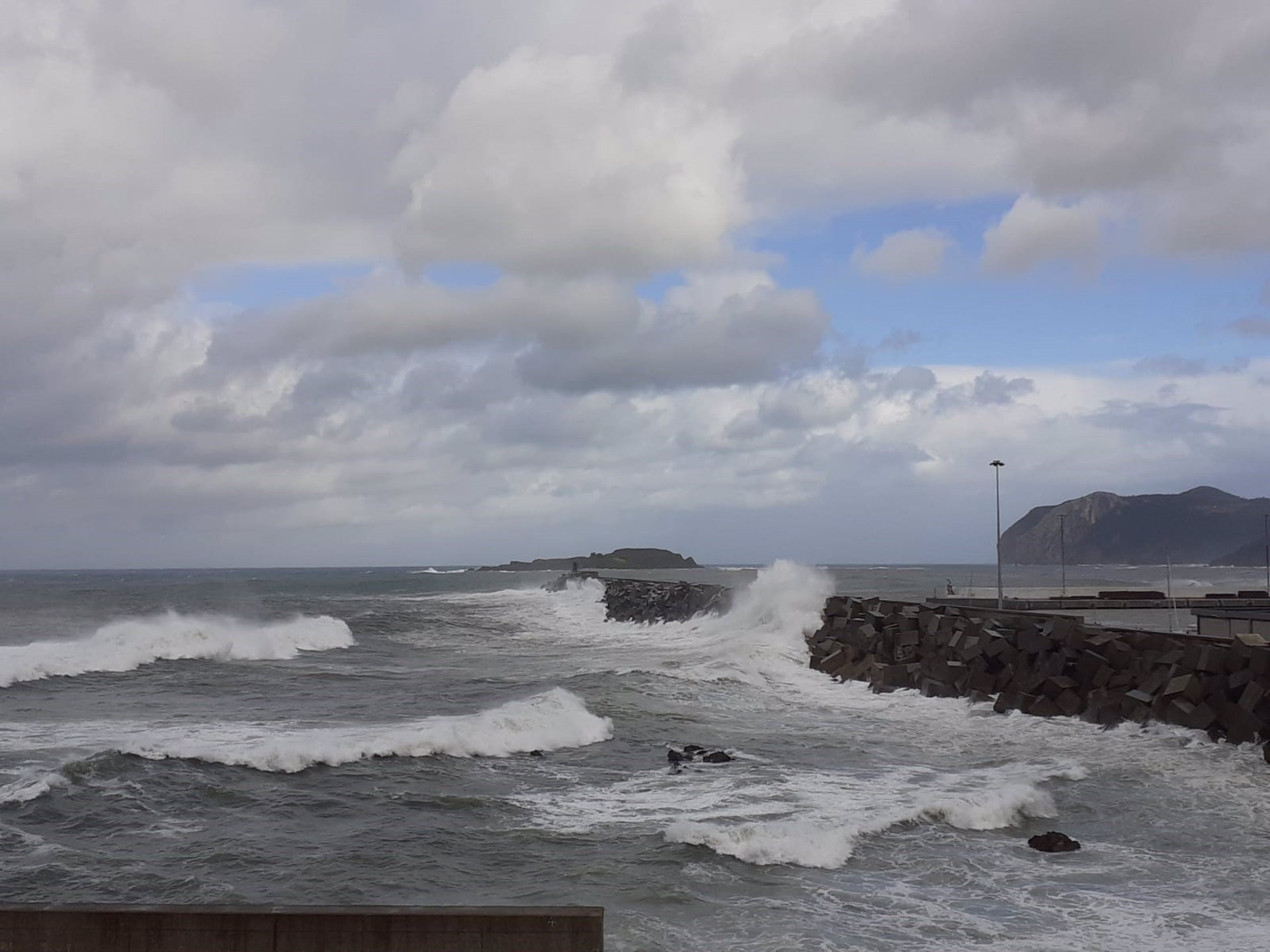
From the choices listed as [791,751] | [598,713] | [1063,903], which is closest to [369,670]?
[598,713]

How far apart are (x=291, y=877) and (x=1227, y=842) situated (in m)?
9.62

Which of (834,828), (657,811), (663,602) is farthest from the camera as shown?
(663,602)

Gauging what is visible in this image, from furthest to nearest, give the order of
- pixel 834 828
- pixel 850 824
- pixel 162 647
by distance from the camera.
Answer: pixel 162 647 < pixel 850 824 < pixel 834 828

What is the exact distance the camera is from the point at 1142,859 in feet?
34.6

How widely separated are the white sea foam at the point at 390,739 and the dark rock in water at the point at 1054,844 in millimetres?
8224

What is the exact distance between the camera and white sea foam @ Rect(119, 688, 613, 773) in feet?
50.7

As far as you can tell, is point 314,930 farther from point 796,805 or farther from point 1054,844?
point 1054,844

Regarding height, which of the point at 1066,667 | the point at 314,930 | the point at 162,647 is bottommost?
the point at 162,647

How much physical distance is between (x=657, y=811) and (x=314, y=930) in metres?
7.16

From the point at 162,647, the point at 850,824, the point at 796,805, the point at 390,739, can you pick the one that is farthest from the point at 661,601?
the point at 850,824

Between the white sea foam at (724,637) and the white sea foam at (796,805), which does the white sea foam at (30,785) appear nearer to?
the white sea foam at (796,805)

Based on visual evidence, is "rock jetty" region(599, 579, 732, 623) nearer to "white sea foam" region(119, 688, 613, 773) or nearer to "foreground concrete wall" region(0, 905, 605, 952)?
"white sea foam" region(119, 688, 613, 773)

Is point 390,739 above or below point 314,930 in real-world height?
below

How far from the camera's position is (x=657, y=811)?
41.0 ft
